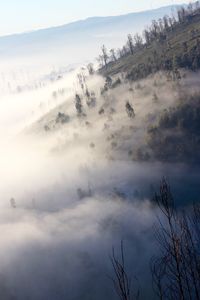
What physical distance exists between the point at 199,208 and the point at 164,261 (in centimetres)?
448

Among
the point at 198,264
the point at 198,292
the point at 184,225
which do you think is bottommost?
the point at 198,292

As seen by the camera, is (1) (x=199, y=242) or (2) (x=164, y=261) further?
(1) (x=199, y=242)

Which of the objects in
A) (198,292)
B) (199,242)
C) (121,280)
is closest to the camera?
(121,280)

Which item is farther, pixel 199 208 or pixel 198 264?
pixel 199 208

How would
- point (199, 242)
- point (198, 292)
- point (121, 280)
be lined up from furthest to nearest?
point (199, 242) < point (198, 292) < point (121, 280)

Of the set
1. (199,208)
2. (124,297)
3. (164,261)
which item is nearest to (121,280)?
(124,297)

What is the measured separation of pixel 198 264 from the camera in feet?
89.5

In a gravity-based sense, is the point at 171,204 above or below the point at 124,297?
above

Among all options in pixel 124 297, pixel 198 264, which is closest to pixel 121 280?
pixel 124 297

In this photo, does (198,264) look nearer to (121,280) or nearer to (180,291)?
(180,291)

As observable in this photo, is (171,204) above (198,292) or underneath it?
above

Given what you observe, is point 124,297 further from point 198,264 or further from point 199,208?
point 199,208

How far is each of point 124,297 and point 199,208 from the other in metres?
7.56

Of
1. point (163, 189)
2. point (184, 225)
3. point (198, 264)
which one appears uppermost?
point (163, 189)
